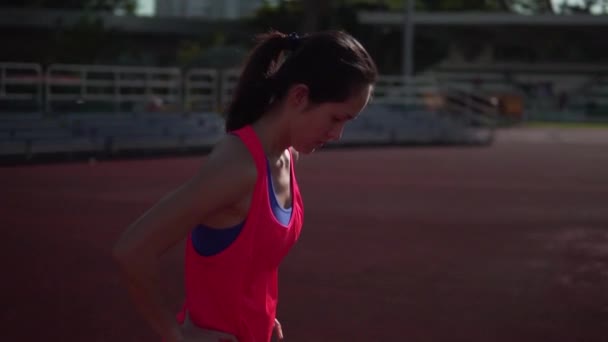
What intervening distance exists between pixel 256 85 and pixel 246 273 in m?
0.44

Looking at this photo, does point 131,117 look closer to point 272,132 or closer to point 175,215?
point 272,132

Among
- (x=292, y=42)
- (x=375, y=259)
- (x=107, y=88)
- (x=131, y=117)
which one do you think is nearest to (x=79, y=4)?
(x=107, y=88)

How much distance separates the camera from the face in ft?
6.70

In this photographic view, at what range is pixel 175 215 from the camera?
1.84m

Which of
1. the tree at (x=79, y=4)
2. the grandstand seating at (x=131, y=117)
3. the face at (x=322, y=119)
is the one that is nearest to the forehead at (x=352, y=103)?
the face at (x=322, y=119)

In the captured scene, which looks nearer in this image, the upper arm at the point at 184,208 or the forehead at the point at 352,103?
the upper arm at the point at 184,208

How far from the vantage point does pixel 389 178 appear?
48.8 feet

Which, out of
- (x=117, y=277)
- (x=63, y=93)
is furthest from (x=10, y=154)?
(x=117, y=277)

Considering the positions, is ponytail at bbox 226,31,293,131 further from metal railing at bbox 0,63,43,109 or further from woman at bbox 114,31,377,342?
metal railing at bbox 0,63,43,109

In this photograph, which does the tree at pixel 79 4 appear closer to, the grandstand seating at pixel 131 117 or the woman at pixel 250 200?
the grandstand seating at pixel 131 117

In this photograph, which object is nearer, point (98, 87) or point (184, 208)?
point (184, 208)

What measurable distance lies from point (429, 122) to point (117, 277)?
66.3 ft

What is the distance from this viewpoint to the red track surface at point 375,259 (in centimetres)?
536

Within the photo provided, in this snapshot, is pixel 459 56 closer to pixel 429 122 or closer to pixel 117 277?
pixel 429 122
